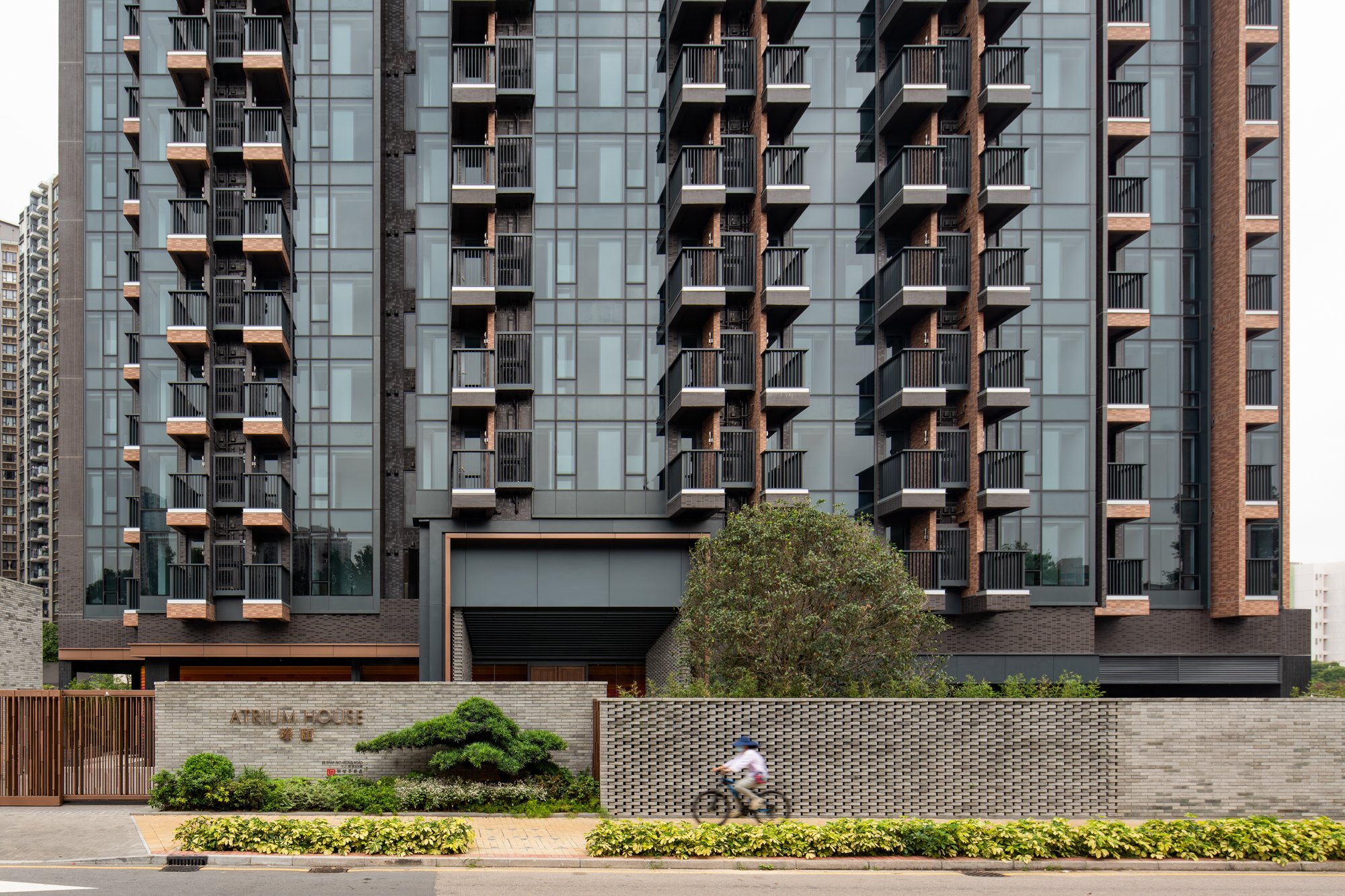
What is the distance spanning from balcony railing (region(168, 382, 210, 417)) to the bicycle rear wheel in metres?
23.5

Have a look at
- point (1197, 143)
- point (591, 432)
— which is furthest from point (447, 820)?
point (1197, 143)

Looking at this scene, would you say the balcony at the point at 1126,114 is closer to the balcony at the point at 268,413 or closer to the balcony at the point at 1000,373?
the balcony at the point at 1000,373

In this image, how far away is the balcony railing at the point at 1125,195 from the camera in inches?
1228

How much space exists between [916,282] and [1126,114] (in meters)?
9.75

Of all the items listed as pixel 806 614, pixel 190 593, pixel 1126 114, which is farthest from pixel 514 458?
pixel 1126 114

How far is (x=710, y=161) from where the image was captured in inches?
1155

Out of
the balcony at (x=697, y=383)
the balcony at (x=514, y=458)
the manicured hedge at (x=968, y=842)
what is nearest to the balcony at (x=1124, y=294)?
the balcony at (x=697, y=383)

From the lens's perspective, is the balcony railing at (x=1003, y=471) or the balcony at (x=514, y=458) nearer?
the balcony at (x=514, y=458)

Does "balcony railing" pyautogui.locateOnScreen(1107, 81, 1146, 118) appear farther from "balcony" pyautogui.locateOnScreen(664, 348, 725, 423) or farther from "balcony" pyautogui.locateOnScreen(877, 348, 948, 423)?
"balcony" pyautogui.locateOnScreen(664, 348, 725, 423)

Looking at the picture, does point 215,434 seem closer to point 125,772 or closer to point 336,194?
point 336,194

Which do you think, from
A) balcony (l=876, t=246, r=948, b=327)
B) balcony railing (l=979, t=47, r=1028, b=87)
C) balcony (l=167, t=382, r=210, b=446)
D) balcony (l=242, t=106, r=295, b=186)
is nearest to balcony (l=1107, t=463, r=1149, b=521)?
balcony (l=876, t=246, r=948, b=327)

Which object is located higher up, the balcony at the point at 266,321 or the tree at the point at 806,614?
the balcony at the point at 266,321

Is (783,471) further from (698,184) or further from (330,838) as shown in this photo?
(330,838)

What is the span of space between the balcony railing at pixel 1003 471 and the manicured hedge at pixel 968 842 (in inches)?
587
